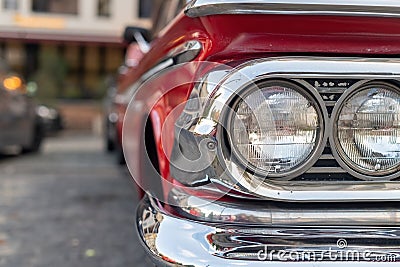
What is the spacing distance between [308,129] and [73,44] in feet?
55.8

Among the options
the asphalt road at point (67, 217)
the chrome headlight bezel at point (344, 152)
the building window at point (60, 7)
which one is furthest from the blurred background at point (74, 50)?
the chrome headlight bezel at point (344, 152)

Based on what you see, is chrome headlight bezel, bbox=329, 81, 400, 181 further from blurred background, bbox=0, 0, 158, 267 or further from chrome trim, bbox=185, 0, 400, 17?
blurred background, bbox=0, 0, 158, 267

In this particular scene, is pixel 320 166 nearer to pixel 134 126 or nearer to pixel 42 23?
pixel 134 126

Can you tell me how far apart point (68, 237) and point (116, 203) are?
3.20 feet

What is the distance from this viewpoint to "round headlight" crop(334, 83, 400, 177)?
1436 millimetres

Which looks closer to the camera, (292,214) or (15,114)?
(292,214)

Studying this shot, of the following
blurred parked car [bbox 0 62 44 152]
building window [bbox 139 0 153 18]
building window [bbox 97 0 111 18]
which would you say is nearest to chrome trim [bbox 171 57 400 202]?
blurred parked car [bbox 0 62 44 152]

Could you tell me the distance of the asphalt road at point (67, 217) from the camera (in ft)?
9.09

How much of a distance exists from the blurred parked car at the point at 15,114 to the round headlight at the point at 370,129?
17.3ft

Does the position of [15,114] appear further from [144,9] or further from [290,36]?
[144,9]

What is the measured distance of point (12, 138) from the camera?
643 centimetres

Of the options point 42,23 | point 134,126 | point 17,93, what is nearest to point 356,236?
point 134,126

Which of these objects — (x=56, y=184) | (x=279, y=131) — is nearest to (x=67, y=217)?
(x=56, y=184)

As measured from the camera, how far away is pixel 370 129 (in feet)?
4.71
